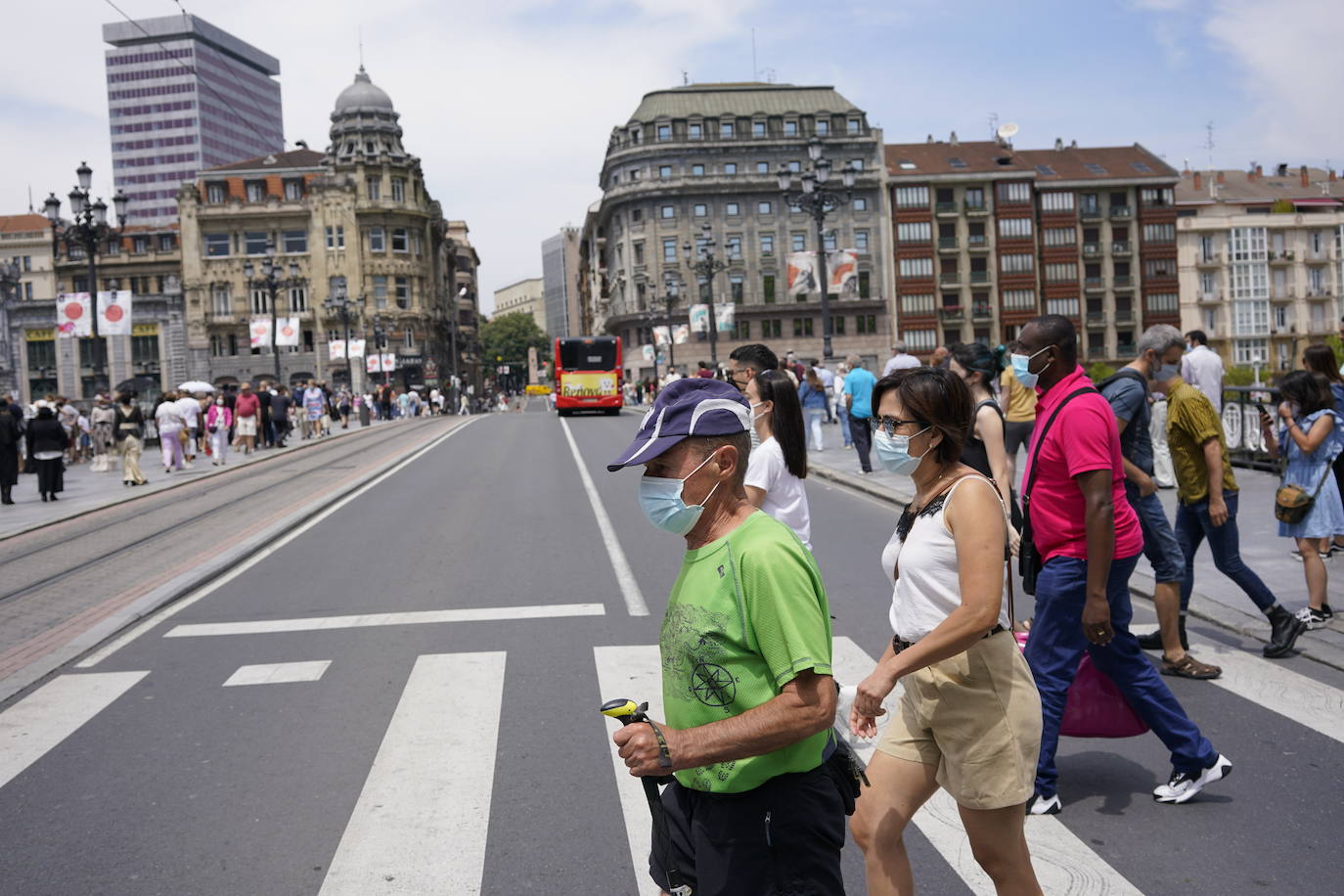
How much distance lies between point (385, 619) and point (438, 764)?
3486 millimetres

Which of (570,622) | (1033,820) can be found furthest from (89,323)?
(1033,820)

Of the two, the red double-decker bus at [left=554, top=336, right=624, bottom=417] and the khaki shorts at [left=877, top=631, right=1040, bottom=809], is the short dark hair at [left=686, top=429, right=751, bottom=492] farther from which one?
the red double-decker bus at [left=554, top=336, right=624, bottom=417]

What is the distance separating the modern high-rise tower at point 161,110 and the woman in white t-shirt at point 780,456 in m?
145

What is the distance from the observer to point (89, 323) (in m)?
26.2

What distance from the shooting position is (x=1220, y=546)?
270 inches

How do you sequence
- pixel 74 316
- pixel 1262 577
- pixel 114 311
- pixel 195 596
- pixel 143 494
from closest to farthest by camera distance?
1. pixel 1262 577
2. pixel 195 596
3. pixel 143 494
4. pixel 74 316
5. pixel 114 311

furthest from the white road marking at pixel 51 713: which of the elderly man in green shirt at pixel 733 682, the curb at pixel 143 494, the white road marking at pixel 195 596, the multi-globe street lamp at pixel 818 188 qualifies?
the multi-globe street lamp at pixel 818 188

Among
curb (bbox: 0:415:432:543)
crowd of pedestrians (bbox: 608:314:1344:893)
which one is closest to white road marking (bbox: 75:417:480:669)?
curb (bbox: 0:415:432:543)

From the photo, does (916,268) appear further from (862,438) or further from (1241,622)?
(1241,622)

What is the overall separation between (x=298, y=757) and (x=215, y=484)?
18.6 meters

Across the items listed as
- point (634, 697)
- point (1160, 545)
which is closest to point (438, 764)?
point (634, 697)

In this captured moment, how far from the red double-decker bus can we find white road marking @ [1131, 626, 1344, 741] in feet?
142

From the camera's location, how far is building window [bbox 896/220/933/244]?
308 ft

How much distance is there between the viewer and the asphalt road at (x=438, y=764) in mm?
4230
